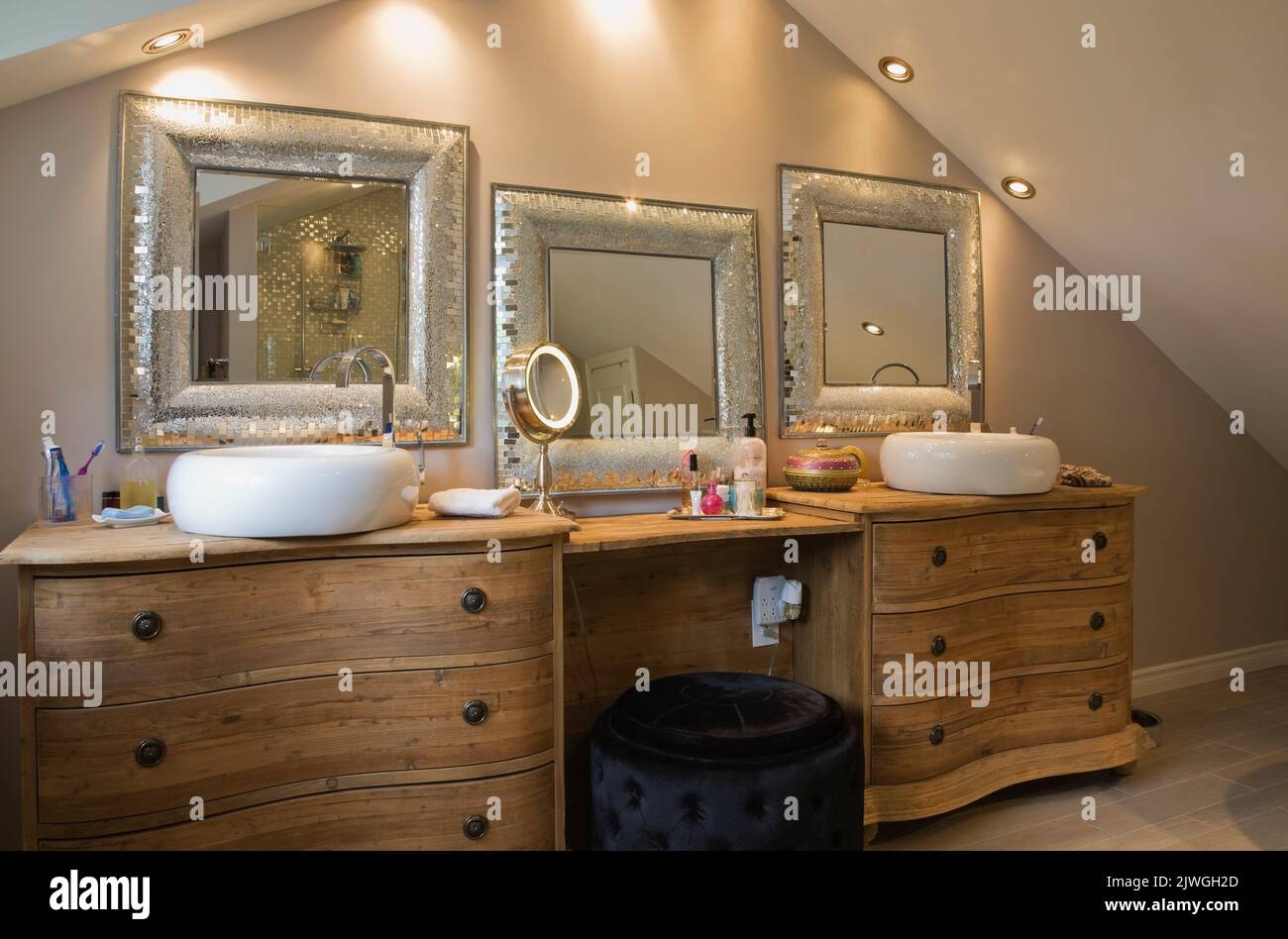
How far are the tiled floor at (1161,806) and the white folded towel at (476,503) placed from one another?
1.31 meters

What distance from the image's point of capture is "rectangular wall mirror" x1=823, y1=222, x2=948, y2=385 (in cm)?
277

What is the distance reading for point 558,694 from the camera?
6.23 feet

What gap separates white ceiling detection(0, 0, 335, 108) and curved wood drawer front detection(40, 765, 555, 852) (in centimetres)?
150

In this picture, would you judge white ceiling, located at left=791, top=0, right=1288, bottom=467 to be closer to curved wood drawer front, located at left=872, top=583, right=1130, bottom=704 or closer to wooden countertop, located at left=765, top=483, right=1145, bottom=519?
wooden countertop, located at left=765, top=483, right=1145, bottom=519

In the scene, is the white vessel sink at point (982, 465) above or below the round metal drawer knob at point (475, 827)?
above

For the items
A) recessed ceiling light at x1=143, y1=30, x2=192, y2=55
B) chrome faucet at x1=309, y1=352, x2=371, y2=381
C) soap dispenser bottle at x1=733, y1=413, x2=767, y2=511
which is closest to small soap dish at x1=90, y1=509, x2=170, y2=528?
chrome faucet at x1=309, y1=352, x2=371, y2=381

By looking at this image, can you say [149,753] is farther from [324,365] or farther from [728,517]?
[728,517]

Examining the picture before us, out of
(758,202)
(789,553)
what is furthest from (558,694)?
(758,202)

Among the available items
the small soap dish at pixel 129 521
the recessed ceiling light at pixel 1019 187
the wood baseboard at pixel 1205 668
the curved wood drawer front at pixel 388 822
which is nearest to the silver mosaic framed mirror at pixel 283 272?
the small soap dish at pixel 129 521

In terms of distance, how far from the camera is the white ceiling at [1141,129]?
7.17 ft

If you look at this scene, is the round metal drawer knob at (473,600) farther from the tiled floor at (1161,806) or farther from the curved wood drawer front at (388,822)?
the tiled floor at (1161,806)

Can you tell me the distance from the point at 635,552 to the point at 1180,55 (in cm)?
189

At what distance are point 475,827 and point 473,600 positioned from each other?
0.47 metres
